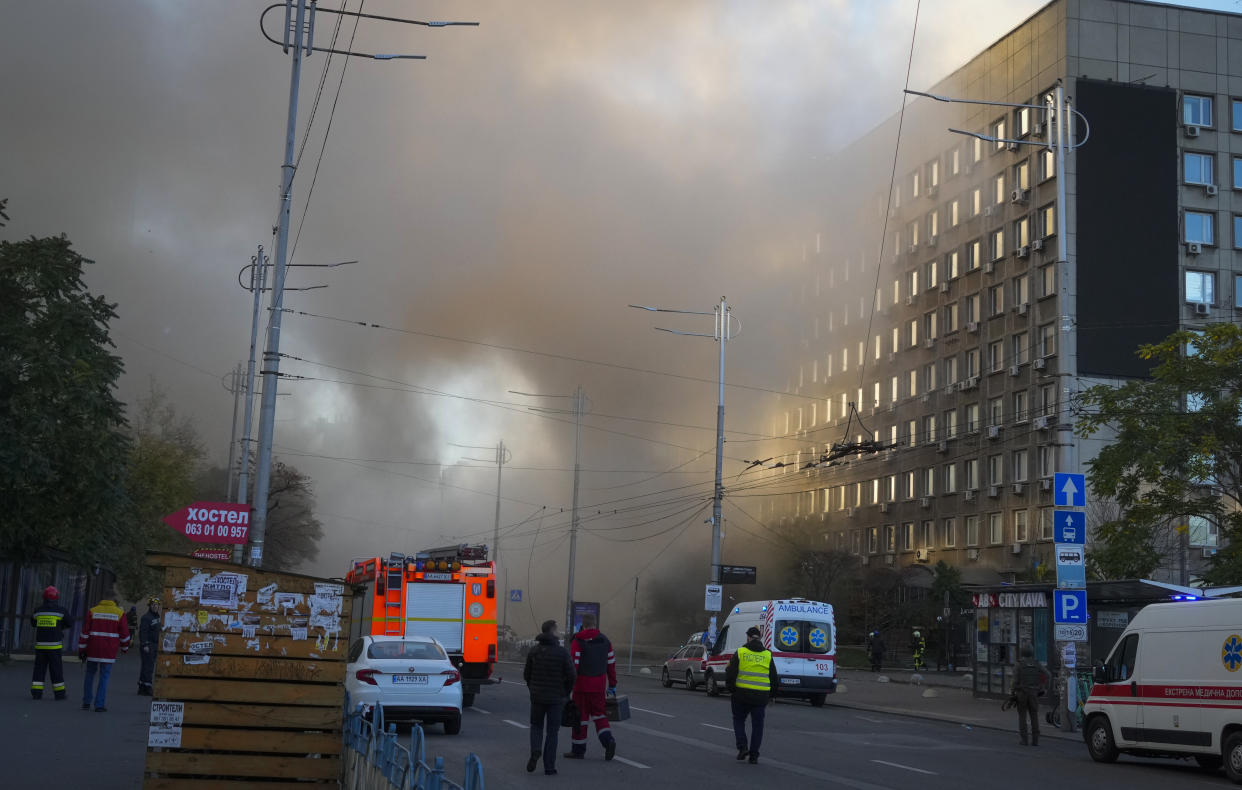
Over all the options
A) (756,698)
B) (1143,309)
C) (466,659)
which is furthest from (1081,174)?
(756,698)

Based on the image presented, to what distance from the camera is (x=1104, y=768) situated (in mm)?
17031

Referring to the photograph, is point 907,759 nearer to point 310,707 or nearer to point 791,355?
point 310,707

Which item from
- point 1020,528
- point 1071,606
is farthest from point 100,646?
point 1020,528

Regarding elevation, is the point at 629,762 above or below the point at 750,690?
below

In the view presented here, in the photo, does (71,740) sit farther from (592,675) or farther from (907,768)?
(907,768)

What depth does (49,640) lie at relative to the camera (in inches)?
775

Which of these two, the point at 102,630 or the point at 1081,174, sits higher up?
the point at 1081,174

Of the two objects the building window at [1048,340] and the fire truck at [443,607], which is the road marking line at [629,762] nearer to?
the fire truck at [443,607]

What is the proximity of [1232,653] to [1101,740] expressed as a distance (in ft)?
9.88

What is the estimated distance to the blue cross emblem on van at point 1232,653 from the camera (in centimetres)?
1543

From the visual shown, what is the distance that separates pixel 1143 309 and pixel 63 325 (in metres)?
42.1

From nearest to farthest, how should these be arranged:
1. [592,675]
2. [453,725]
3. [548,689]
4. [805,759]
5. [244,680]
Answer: [244,680] → [548,689] → [592,675] → [805,759] → [453,725]

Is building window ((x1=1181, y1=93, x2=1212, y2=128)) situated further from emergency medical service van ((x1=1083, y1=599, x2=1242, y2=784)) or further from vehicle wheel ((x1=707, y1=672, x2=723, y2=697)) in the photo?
emergency medical service van ((x1=1083, y1=599, x2=1242, y2=784))

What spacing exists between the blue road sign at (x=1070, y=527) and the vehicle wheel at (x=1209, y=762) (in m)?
5.48
